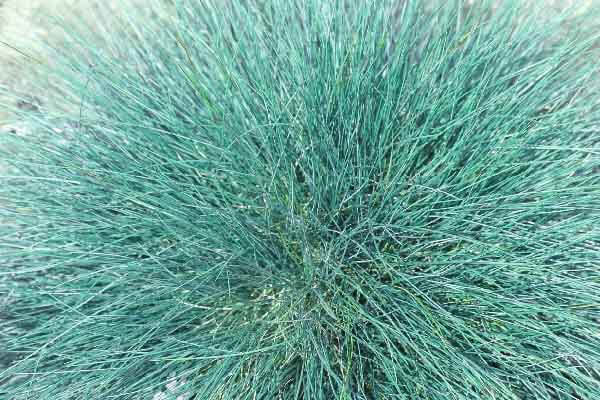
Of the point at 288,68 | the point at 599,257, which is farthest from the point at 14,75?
the point at 599,257

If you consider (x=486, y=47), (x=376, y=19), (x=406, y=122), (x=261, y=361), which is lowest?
(x=261, y=361)

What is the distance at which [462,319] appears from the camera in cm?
154

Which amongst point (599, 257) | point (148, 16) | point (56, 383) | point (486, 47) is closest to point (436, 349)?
point (599, 257)

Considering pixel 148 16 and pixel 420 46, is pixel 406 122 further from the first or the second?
pixel 148 16

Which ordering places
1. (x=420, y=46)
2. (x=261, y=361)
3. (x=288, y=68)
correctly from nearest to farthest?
(x=261, y=361), (x=288, y=68), (x=420, y=46)

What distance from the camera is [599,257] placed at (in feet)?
5.49

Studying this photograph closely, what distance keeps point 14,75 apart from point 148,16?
3.37 feet

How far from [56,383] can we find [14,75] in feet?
6.04

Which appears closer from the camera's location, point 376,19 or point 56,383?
point 56,383

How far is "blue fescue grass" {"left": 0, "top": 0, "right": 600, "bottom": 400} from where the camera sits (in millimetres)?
1518

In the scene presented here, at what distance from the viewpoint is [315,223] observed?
1662mm

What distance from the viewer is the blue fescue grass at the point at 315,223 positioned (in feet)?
4.98

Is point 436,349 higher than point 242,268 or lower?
lower

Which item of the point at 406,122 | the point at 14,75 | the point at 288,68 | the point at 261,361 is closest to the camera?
the point at 261,361
